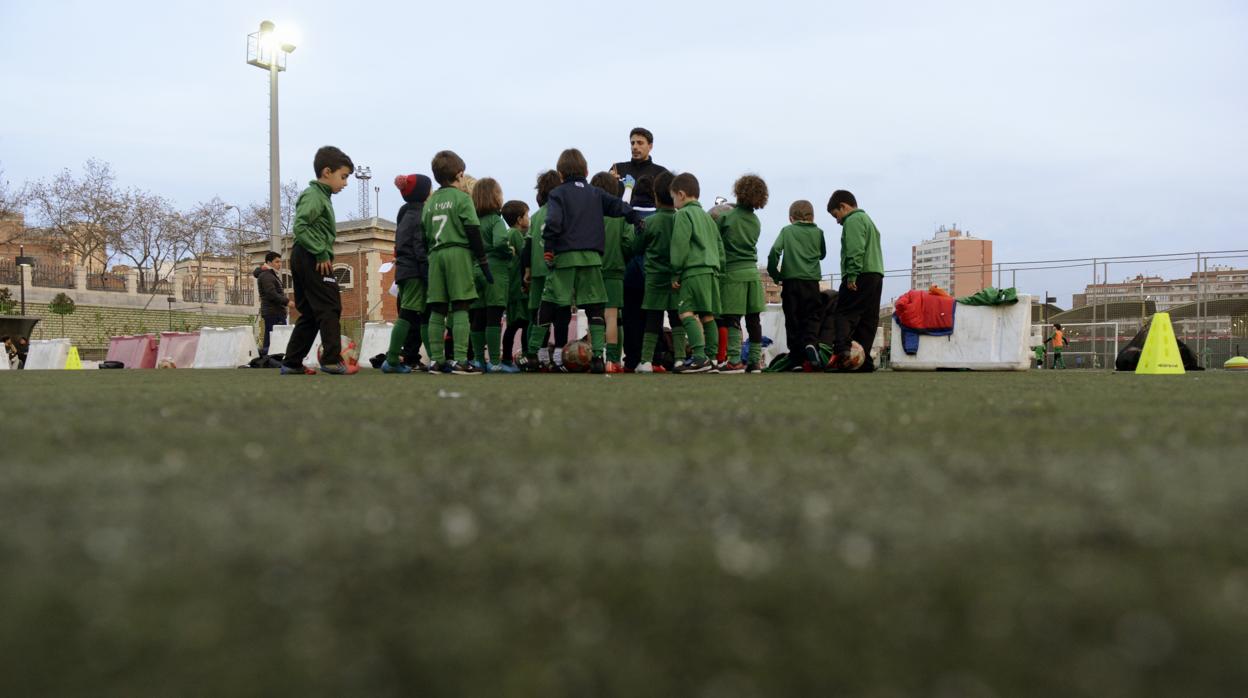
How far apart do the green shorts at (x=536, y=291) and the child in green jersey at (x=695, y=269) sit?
59.0 inches

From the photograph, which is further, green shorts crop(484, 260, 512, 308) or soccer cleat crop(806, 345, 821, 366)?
soccer cleat crop(806, 345, 821, 366)

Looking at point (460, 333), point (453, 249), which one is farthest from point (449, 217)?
point (460, 333)

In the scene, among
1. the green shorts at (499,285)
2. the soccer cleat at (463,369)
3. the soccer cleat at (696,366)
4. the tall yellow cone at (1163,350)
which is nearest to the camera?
the soccer cleat at (463,369)

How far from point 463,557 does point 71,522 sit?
22.3 inches

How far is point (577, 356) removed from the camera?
838 centimetres

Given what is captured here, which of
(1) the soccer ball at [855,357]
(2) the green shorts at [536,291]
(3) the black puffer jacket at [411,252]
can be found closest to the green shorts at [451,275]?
(3) the black puffer jacket at [411,252]

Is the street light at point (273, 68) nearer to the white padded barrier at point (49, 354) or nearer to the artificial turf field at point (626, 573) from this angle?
the white padded barrier at point (49, 354)

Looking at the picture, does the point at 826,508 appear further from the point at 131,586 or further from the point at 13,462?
the point at 13,462

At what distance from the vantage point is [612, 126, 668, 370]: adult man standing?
29.6 feet

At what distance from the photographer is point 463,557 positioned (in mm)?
939

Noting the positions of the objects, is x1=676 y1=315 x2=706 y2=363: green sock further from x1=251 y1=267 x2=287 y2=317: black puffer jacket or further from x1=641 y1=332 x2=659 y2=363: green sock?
x1=251 y1=267 x2=287 y2=317: black puffer jacket

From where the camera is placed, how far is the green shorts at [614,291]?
339 inches

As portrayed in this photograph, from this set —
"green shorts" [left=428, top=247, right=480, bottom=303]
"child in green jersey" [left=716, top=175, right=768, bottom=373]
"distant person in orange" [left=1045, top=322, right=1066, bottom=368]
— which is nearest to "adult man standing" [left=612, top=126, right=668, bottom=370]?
"child in green jersey" [left=716, top=175, right=768, bottom=373]

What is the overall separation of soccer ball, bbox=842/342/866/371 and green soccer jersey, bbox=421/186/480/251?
13.2 feet
